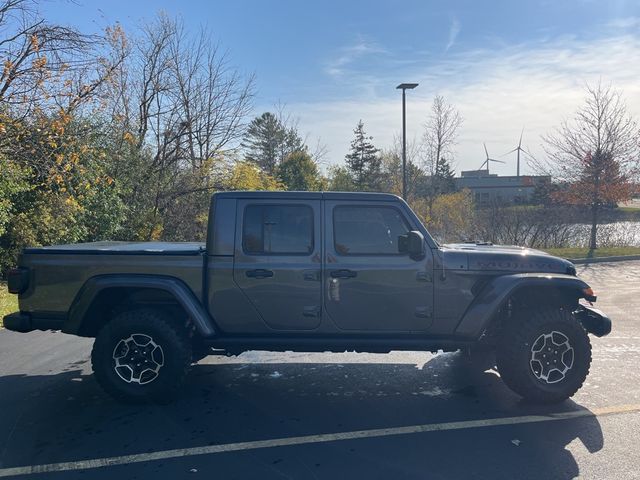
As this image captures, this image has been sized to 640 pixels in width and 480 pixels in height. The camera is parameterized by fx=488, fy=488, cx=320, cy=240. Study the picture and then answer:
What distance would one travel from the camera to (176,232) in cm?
1747

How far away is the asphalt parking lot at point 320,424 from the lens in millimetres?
3344

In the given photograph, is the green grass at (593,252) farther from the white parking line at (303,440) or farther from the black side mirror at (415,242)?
the black side mirror at (415,242)

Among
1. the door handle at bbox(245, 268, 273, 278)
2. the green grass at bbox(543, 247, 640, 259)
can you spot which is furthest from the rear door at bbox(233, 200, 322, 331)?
the green grass at bbox(543, 247, 640, 259)

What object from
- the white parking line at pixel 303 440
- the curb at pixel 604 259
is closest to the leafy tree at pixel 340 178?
the curb at pixel 604 259

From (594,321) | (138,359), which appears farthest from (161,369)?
(594,321)

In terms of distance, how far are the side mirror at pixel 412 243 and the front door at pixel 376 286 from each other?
0.07 metres

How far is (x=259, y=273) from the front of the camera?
446 cm

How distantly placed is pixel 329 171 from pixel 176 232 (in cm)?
2451

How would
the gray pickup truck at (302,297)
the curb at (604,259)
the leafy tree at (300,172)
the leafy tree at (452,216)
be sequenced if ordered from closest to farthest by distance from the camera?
the gray pickup truck at (302,297)
the curb at (604,259)
the leafy tree at (452,216)
the leafy tree at (300,172)

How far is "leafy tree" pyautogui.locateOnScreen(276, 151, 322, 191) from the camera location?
101ft

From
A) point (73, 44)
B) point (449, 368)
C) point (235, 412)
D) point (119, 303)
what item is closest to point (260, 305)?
point (235, 412)

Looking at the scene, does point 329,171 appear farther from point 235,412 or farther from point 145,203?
point 235,412

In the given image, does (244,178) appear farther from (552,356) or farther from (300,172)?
(552,356)

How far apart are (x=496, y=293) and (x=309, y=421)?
1.99 metres
